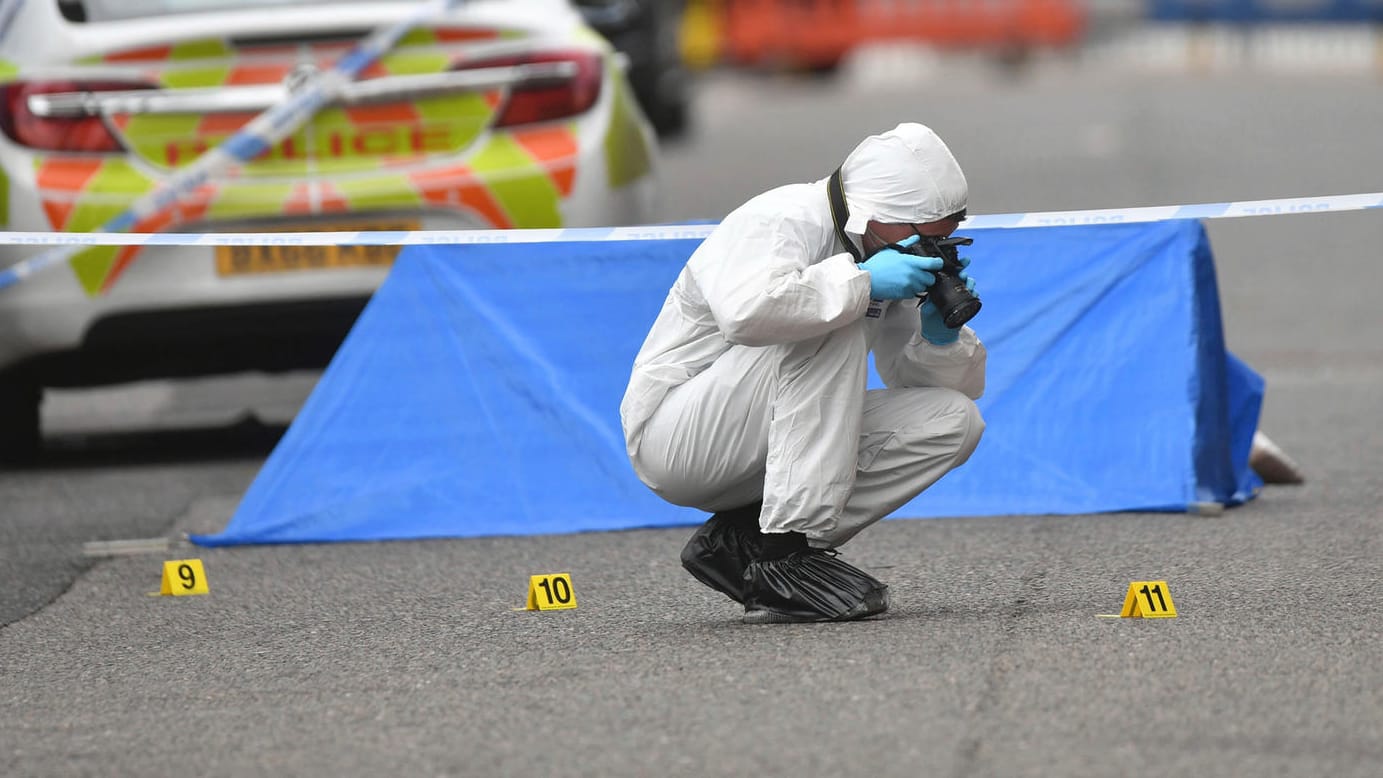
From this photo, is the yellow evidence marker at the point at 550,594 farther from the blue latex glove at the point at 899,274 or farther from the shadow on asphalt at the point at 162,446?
the shadow on asphalt at the point at 162,446

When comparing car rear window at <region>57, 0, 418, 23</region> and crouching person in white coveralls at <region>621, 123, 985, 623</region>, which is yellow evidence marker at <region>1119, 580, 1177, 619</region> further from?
car rear window at <region>57, 0, 418, 23</region>

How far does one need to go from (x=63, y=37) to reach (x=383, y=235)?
2.00 metres

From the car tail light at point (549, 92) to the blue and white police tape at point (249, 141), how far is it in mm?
344

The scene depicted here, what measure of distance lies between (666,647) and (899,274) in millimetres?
909

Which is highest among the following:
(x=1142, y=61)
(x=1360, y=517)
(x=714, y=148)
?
(x=1360, y=517)

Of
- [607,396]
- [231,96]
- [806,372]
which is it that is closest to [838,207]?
[806,372]

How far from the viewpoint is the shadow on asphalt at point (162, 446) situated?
8.16 m

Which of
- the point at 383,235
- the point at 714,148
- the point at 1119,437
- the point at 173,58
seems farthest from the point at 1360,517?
the point at 714,148

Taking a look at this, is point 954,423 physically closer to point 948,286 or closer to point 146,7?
point 948,286

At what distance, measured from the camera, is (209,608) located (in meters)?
5.71

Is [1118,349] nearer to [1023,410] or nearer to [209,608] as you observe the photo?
[1023,410]

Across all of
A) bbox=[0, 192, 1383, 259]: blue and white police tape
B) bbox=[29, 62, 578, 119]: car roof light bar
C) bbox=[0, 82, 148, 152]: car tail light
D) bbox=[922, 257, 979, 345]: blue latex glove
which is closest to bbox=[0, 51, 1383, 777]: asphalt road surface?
bbox=[922, 257, 979, 345]: blue latex glove

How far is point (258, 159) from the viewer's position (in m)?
7.41

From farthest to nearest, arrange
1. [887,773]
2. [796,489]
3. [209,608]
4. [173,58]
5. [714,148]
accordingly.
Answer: [714,148], [173,58], [209,608], [796,489], [887,773]
